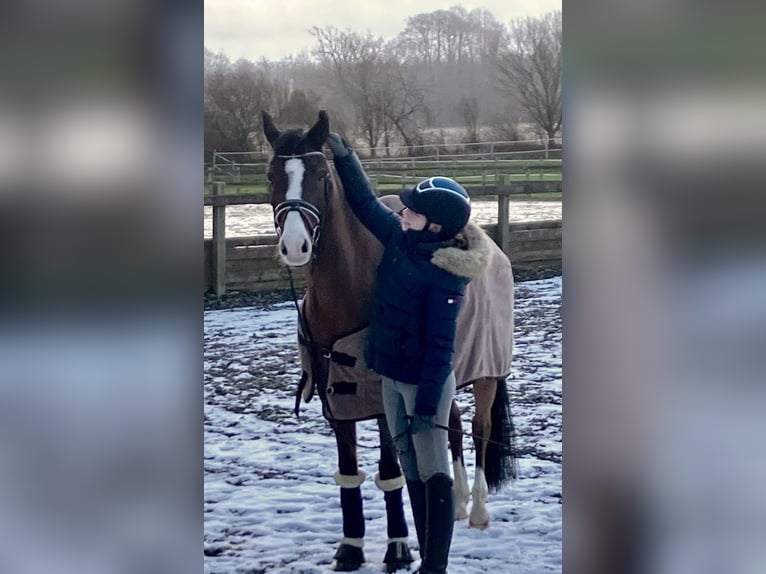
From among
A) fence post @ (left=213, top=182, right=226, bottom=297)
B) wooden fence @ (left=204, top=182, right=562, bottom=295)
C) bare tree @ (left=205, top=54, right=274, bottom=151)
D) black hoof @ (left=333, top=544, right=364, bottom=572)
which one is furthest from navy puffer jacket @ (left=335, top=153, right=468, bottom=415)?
black hoof @ (left=333, top=544, right=364, bottom=572)

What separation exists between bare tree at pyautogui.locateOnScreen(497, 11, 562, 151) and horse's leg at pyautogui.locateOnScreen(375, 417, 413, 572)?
137 cm

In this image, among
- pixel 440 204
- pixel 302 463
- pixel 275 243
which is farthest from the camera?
pixel 302 463

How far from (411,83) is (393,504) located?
1661 millimetres

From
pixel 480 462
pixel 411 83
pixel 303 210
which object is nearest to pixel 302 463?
pixel 480 462

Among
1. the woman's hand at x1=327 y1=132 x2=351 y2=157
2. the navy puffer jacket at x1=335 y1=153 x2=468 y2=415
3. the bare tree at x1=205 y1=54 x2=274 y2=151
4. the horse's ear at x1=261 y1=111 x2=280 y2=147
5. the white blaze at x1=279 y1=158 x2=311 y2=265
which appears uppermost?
the bare tree at x1=205 y1=54 x2=274 y2=151

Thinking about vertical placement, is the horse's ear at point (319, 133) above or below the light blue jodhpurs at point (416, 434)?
above

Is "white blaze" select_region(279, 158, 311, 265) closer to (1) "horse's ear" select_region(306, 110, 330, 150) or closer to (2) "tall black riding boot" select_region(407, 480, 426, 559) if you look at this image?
(1) "horse's ear" select_region(306, 110, 330, 150)

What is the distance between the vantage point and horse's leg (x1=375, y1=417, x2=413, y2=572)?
15.1 feet

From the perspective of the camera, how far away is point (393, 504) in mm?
4625

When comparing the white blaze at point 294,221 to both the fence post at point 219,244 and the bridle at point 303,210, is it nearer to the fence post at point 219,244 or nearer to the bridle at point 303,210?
the bridle at point 303,210

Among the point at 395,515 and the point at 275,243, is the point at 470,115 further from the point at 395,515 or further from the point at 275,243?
the point at 395,515

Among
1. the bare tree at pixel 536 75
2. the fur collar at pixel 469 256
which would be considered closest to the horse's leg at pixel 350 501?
the fur collar at pixel 469 256

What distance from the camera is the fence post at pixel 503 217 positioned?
4.61 m

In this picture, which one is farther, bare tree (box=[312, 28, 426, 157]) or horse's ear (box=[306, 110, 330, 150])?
bare tree (box=[312, 28, 426, 157])
